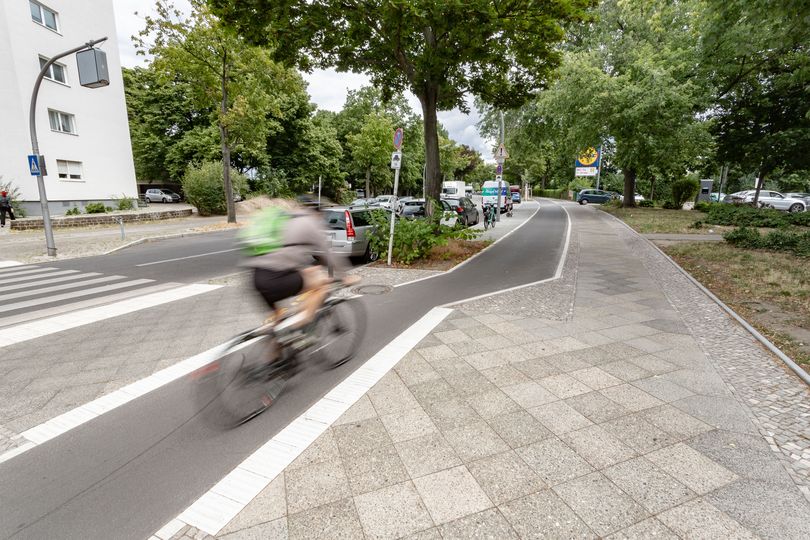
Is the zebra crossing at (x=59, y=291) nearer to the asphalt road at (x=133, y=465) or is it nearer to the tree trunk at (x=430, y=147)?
the asphalt road at (x=133, y=465)

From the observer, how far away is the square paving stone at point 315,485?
2385mm

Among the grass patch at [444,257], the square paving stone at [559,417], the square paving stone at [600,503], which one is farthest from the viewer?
the grass patch at [444,257]

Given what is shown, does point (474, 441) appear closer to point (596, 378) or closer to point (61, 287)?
point (596, 378)

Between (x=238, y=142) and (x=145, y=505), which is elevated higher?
(x=238, y=142)

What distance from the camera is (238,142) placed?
2233cm

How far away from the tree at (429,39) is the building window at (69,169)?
59.6 feet

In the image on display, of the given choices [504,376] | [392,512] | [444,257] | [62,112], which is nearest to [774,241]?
[444,257]

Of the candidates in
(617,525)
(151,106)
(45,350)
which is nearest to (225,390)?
(617,525)

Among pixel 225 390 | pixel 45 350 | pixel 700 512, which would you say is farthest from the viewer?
pixel 45 350

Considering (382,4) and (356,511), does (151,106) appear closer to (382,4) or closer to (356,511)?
(382,4)

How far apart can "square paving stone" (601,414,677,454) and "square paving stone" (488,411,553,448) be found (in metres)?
0.53

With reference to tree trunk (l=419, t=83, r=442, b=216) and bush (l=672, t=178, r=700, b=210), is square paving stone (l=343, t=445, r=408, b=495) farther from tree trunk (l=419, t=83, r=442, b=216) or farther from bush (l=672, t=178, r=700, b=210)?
bush (l=672, t=178, r=700, b=210)

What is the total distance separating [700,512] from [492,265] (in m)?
8.07

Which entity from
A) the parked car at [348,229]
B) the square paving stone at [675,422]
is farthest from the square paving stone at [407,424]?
the parked car at [348,229]
